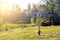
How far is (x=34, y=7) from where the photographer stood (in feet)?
119

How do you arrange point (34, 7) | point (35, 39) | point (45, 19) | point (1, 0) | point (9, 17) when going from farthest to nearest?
point (9, 17)
point (34, 7)
point (45, 19)
point (1, 0)
point (35, 39)

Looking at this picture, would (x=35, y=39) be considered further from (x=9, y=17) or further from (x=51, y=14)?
(x=9, y=17)

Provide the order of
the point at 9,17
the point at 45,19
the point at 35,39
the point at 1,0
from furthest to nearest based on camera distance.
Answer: the point at 9,17 < the point at 45,19 < the point at 1,0 < the point at 35,39

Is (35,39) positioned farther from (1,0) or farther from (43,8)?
(43,8)

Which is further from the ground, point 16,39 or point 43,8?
point 43,8

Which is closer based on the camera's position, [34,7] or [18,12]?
[34,7]

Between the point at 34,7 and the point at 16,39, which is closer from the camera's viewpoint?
the point at 16,39

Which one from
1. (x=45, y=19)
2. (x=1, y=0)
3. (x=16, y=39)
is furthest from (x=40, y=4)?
(x=16, y=39)

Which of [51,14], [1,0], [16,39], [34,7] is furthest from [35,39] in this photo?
[34,7]

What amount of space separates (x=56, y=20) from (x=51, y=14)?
2152 millimetres

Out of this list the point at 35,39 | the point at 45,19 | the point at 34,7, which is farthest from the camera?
the point at 34,7

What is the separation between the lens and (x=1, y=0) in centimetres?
2892

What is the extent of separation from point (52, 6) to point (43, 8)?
5.72 feet

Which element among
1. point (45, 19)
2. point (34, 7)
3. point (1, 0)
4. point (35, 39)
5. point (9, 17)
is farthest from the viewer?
point (9, 17)
